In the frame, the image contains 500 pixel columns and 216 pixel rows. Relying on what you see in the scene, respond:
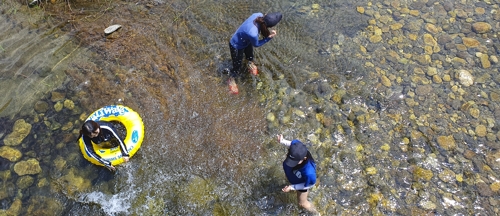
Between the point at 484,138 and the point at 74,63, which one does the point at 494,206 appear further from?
the point at 74,63

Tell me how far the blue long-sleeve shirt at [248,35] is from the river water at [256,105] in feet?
3.19

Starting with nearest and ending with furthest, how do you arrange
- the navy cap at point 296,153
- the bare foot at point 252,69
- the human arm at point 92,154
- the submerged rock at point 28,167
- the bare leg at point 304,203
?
1. the navy cap at point 296,153
2. the bare leg at point 304,203
3. the human arm at point 92,154
4. the submerged rock at point 28,167
5. the bare foot at point 252,69

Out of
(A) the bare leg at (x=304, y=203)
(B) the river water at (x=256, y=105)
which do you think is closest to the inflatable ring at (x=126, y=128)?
(B) the river water at (x=256, y=105)

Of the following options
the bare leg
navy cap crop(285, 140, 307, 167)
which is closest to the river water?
the bare leg

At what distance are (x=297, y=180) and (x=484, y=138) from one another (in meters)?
3.48

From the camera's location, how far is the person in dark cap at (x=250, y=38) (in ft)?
17.8

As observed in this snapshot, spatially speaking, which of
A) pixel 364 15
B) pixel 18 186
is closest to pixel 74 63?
pixel 18 186

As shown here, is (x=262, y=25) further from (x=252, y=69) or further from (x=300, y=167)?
(x=300, y=167)

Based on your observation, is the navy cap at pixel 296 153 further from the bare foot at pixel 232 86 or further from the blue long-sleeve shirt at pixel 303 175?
the bare foot at pixel 232 86

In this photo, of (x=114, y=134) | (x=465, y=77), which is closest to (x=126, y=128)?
(x=114, y=134)

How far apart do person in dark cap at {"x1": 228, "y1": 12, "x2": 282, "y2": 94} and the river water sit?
0.78 ft

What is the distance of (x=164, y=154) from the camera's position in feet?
19.0

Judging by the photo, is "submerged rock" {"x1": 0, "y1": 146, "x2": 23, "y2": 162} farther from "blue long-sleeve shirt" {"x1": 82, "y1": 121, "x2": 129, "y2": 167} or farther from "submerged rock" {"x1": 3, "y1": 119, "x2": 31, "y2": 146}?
"blue long-sleeve shirt" {"x1": 82, "y1": 121, "x2": 129, "y2": 167}

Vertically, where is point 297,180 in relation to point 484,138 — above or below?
above
